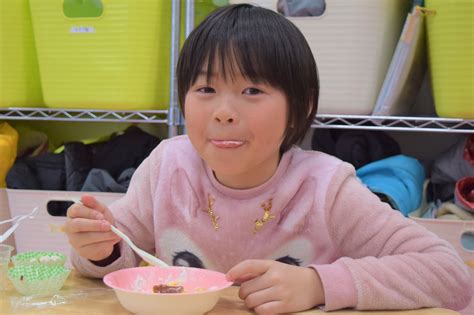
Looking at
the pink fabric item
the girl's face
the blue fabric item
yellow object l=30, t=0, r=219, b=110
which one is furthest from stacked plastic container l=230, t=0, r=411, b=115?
the girl's face

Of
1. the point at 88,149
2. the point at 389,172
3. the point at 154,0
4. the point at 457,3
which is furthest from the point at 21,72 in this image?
the point at 457,3

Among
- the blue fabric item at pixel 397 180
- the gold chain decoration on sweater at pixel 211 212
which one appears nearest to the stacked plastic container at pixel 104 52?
the blue fabric item at pixel 397 180

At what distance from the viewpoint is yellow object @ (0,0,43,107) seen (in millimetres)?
1785

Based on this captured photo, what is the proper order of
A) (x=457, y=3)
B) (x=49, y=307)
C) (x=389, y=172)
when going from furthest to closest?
1. (x=389, y=172)
2. (x=457, y=3)
3. (x=49, y=307)

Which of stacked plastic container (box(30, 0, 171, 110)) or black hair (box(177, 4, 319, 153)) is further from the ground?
black hair (box(177, 4, 319, 153))

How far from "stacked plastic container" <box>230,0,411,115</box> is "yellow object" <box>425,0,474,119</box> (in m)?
0.12

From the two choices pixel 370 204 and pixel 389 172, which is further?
pixel 389 172

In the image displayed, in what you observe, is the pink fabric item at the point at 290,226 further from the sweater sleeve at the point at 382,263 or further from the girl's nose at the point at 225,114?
the girl's nose at the point at 225,114

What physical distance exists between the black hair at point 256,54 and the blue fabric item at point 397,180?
72cm

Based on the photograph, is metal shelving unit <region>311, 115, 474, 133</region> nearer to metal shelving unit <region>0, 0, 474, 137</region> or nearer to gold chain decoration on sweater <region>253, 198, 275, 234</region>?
metal shelving unit <region>0, 0, 474, 137</region>

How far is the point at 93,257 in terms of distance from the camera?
86 cm

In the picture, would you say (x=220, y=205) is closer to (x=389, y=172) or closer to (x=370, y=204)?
(x=370, y=204)

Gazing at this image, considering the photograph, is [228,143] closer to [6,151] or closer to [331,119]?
[331,119]

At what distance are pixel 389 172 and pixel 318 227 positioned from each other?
777 millimetres
